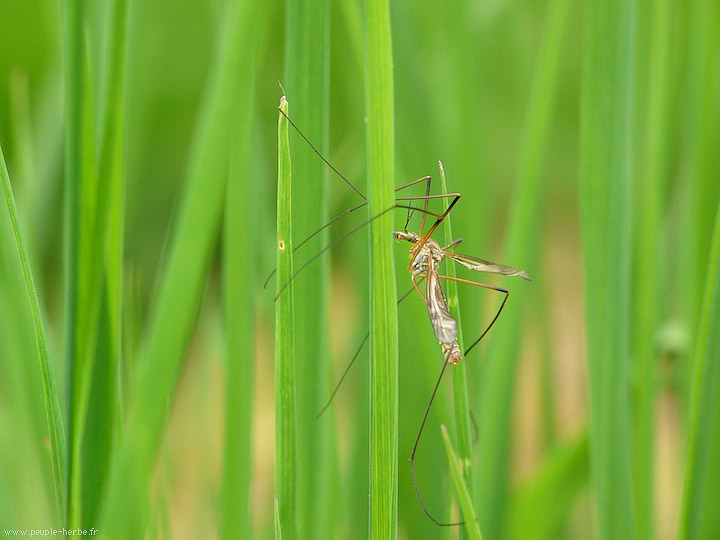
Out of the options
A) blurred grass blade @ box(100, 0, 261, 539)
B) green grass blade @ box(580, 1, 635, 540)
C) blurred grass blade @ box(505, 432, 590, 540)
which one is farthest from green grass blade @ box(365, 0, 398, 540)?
blurred grass blade @ box(505, 432, 590, 540)

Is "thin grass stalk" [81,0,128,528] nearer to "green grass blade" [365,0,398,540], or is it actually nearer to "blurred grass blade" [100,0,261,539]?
"blurred grass blade" [100,0,261,539]

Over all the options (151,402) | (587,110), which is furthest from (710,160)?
(151,402)

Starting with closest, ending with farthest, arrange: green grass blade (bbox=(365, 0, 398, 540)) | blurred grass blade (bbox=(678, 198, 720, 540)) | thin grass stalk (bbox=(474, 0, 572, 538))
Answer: green grass blade (bbox=(365, 0, 398, 540))
blurred grass blade (bbox=(678, 198, 720, 540))
thin grass stalk (bbox=(474, 0, 572, 538))

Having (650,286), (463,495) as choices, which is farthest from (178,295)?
(650,286)

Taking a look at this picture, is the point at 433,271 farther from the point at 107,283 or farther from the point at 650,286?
the point at 107,283

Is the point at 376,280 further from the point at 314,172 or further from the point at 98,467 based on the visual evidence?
the point at 98,467
